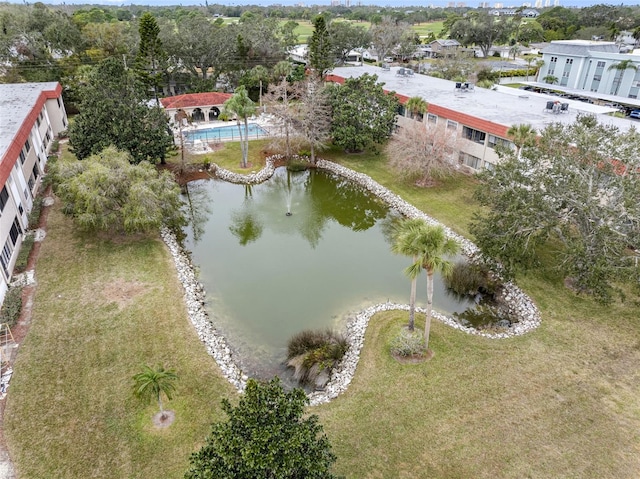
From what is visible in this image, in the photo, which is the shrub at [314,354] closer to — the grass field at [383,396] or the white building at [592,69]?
the grass field at [383,396]

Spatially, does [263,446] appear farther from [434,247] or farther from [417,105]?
[417,105]

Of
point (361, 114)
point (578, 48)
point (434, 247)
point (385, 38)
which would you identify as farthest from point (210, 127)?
point (578, 48)

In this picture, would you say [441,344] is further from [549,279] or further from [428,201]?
[428,201]

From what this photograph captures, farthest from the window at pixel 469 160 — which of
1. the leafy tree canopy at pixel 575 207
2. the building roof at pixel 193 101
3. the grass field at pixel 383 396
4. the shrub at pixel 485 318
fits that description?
the building roof at pixel 193 101

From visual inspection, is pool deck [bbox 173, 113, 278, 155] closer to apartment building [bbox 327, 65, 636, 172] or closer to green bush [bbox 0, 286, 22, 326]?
apartment building [bbox 327, 65, 636, 172]

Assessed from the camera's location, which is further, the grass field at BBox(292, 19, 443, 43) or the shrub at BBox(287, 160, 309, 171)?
the grass field at BBox(292, 19, 443, 43)

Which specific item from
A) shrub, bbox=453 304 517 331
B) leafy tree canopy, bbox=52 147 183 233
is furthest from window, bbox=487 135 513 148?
leafy tree canopy, bbox=52 147 183 233
